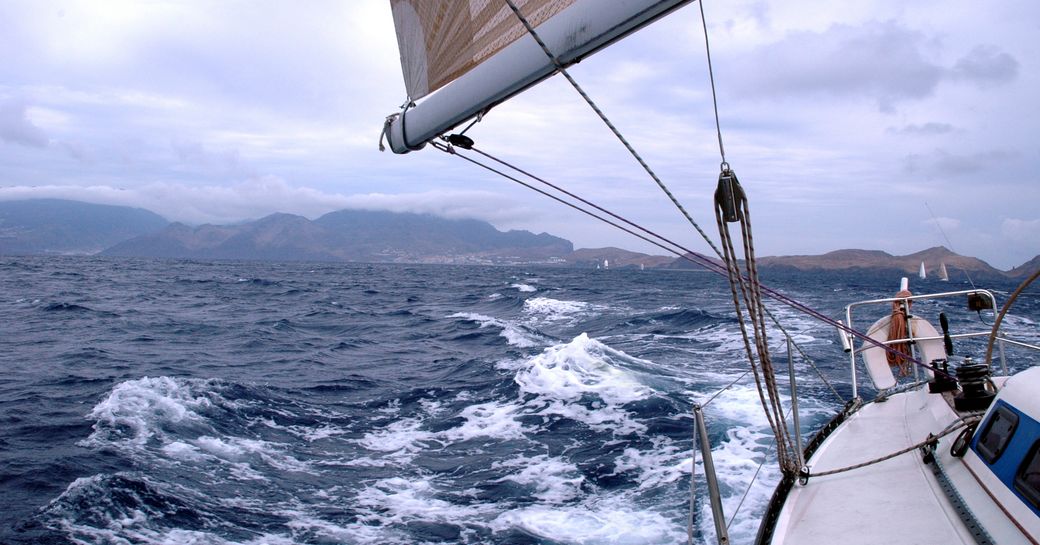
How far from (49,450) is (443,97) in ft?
29.4

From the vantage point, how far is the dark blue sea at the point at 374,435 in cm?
756

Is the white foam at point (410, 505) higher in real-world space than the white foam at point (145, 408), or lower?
lower

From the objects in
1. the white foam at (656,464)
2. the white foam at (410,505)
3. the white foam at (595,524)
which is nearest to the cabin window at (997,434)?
the white foam at (595,524)

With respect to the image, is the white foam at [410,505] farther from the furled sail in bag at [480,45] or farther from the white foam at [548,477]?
the furled sail in bag at [480,45]

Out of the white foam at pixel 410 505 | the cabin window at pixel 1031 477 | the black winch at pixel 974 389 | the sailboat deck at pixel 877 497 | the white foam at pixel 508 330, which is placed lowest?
the white foam at pixel 410 505

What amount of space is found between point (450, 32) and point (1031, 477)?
4.01 metres

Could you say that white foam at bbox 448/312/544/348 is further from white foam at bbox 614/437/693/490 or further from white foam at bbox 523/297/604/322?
white foam at bbox 614/437/693/490

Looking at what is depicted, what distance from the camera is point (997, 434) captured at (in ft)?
13.2

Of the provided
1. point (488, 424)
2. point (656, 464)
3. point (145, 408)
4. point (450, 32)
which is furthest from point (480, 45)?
point (145, 408)

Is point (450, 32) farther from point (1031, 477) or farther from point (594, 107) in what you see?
point (1031, 477)

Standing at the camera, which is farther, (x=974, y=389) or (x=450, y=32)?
(x=974, y=389)

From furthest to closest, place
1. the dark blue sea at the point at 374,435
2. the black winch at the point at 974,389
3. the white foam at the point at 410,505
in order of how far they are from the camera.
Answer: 1. the white foam at the point at 410,505
2. the dark blue sea at the point at 374,435
3. the black winch at the point at 974,389

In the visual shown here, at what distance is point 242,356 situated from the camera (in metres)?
18.5

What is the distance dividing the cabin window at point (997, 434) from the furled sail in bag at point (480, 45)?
3110 mm
